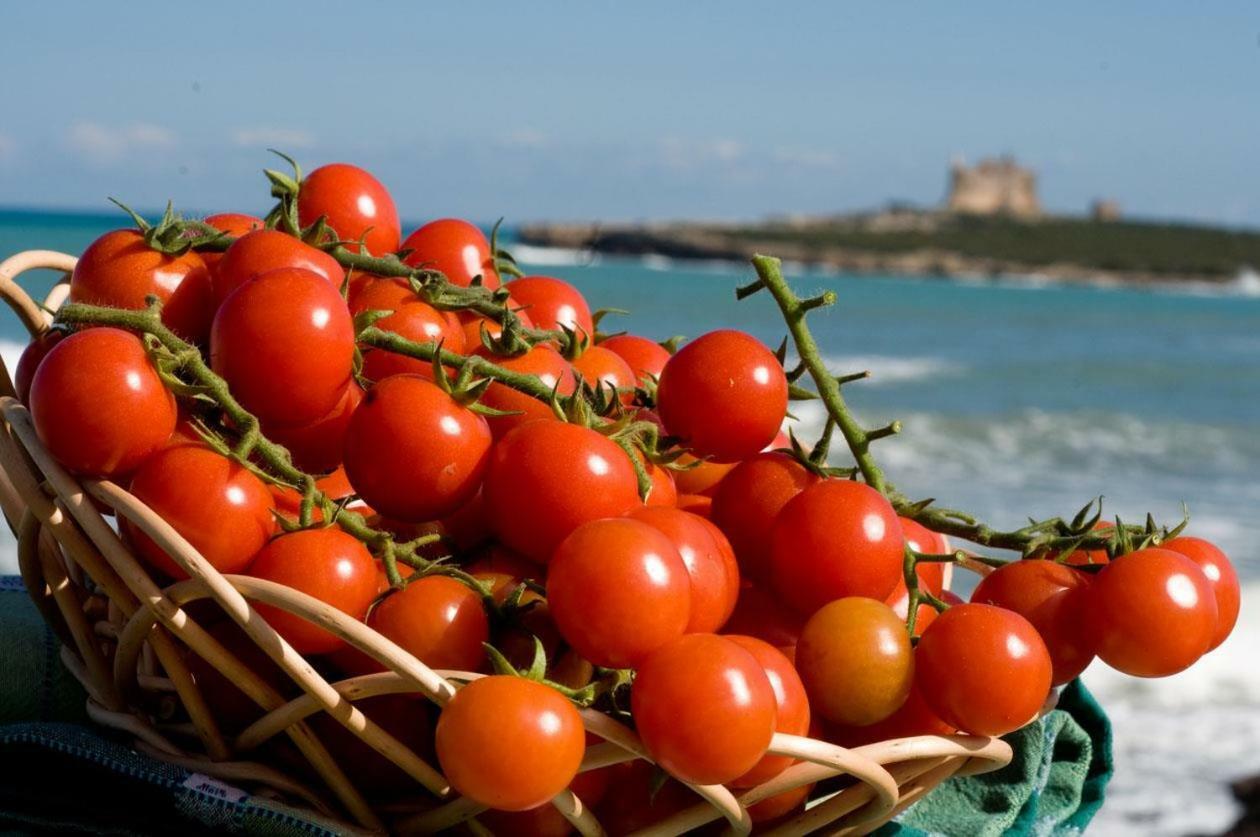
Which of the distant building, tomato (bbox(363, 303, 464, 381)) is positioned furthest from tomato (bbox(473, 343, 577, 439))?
the distant building

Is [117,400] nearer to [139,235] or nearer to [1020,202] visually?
[139,235]

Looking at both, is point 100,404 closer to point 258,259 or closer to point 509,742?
point 258,259

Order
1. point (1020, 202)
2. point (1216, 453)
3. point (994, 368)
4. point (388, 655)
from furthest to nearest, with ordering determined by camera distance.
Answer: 1. point (1020, 202)
2. point (994, 368)
3. point (1216, 453)
4. point (388, 655)

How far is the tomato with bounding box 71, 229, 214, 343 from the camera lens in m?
1.21

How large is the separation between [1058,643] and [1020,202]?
67.8 meters

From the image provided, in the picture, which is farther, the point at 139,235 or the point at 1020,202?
the point at 1020,202

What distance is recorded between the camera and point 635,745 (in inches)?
38.2

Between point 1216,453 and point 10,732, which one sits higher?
point 10,732

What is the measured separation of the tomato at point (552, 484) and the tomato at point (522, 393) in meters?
0.10

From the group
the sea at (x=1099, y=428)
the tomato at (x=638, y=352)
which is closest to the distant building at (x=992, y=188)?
the sea at (x=1099, y=428)

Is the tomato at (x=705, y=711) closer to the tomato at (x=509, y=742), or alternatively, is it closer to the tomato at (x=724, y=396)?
the tomato at (x=509, y=742)

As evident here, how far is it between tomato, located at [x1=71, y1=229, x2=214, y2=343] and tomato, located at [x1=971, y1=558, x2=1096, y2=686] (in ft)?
2.43

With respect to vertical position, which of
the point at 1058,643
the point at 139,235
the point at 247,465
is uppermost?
the point at 139,235

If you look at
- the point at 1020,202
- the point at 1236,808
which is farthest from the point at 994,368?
the point at 1020,202
